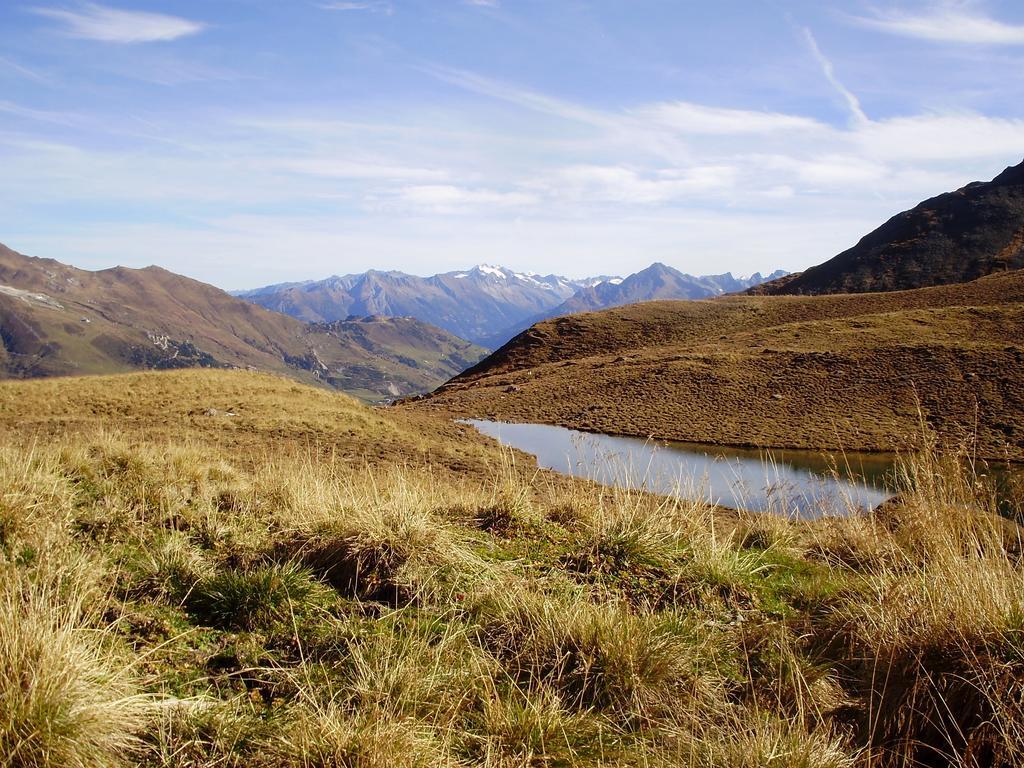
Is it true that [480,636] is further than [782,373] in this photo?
No

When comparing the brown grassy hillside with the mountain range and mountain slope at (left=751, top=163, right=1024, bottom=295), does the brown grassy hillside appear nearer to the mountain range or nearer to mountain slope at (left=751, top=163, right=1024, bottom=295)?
the mountain range

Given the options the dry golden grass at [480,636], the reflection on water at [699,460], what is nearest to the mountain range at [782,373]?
the reflection on water at [699,460]

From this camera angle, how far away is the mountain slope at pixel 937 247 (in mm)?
63938

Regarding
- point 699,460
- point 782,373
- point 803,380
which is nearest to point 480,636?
point 699,460

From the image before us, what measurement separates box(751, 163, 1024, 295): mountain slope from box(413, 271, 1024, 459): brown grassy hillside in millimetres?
24239

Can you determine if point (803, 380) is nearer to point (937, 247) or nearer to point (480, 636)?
point (480, 636)

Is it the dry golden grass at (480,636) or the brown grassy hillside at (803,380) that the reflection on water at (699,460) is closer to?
the brown grassy hillside at (803,380)

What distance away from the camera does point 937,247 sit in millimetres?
68875

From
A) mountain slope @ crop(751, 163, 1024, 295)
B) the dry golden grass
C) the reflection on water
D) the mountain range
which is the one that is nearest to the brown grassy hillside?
the mountain range

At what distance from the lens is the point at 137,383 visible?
20.9 m

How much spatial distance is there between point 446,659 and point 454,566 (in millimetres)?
1133

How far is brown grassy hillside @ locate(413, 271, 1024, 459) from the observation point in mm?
20359

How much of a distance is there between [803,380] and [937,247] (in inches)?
2308

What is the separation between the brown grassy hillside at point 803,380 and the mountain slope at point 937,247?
79.5ft
